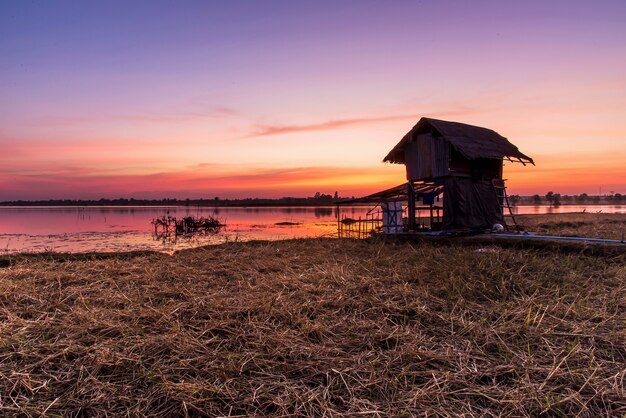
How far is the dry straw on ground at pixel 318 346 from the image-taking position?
8.54ft

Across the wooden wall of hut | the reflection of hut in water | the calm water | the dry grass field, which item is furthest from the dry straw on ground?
the wooden wall of hut

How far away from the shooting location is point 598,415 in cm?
246

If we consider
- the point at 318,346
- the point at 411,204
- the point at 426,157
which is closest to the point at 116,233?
the point at 411,204

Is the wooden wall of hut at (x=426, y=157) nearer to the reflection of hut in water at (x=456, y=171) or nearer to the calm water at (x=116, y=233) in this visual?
the reflection of hut in water at (x=456, y=171)

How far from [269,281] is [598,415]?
446cm

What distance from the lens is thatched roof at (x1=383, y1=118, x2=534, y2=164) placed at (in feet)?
55.7

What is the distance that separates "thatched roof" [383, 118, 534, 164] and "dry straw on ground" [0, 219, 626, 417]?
11.9 meters

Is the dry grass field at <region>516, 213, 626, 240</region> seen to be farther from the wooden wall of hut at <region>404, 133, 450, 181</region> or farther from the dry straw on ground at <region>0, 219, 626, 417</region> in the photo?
the dry straw on ground at <region>0, 219, 626, 417</region>

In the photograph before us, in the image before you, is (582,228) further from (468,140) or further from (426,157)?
(426,157)

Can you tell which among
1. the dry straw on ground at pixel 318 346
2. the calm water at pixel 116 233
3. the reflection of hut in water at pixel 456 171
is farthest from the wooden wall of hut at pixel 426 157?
the dry straw on ground at pixel 318 346

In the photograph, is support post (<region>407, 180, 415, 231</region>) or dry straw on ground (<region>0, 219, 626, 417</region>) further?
support post (<region>407, 180, 415, 231</region>)

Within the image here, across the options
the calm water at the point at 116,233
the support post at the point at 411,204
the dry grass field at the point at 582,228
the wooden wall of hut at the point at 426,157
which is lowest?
the calm water at the point at 116,233

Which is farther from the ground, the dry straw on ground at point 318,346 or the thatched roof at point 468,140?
the thatched roof at point 468,140

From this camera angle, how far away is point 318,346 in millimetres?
3389
